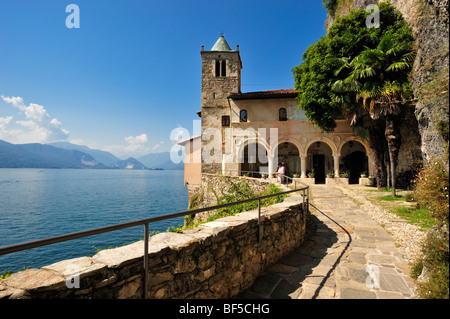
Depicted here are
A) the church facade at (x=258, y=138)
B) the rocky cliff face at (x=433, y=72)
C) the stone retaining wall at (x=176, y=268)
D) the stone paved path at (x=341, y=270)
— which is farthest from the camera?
the church facade at (x=258, y=138)

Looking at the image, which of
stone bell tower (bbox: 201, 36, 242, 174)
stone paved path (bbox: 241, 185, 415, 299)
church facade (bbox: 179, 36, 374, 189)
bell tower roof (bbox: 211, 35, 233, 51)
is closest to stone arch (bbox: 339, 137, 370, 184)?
church facade (bbox: 179, 36, 374, 189)

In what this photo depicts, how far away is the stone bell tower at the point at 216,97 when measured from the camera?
24.6 meters

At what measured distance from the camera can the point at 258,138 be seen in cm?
2105

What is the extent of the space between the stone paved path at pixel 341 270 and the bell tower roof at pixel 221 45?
24701 millimetres

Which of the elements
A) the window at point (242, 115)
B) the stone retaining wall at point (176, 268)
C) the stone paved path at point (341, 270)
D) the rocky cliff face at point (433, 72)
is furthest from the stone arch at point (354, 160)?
the stone retaining wall at point (176, 268)

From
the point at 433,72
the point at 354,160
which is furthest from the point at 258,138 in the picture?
the point at 433,72

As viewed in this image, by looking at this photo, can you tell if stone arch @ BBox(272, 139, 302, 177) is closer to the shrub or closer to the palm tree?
the palm tree

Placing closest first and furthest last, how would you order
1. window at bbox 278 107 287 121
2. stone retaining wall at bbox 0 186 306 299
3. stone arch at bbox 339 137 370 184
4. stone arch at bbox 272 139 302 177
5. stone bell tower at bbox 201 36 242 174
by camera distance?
1. stone retaining wall at bbox 0 186 306 299
2. stone arch at bbox 339 137 370 184
3. stone arch at bbox 272 139 302 177
4. window at bbox 278 107 287 121
5. stone bell tower at bbox 201 36 242 174

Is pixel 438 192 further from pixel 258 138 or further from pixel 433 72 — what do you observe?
pixel 258 138

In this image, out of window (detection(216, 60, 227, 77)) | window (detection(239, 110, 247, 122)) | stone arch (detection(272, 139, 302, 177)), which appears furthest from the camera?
window (detection(216, 60, 227, 77))

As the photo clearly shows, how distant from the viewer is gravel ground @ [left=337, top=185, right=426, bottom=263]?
5.07 m

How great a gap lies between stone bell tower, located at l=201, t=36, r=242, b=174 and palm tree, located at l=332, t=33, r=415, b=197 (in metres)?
13.9

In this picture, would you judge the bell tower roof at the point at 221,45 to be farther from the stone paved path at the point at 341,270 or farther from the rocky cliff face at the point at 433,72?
the stone paved path at the point at 341,270
